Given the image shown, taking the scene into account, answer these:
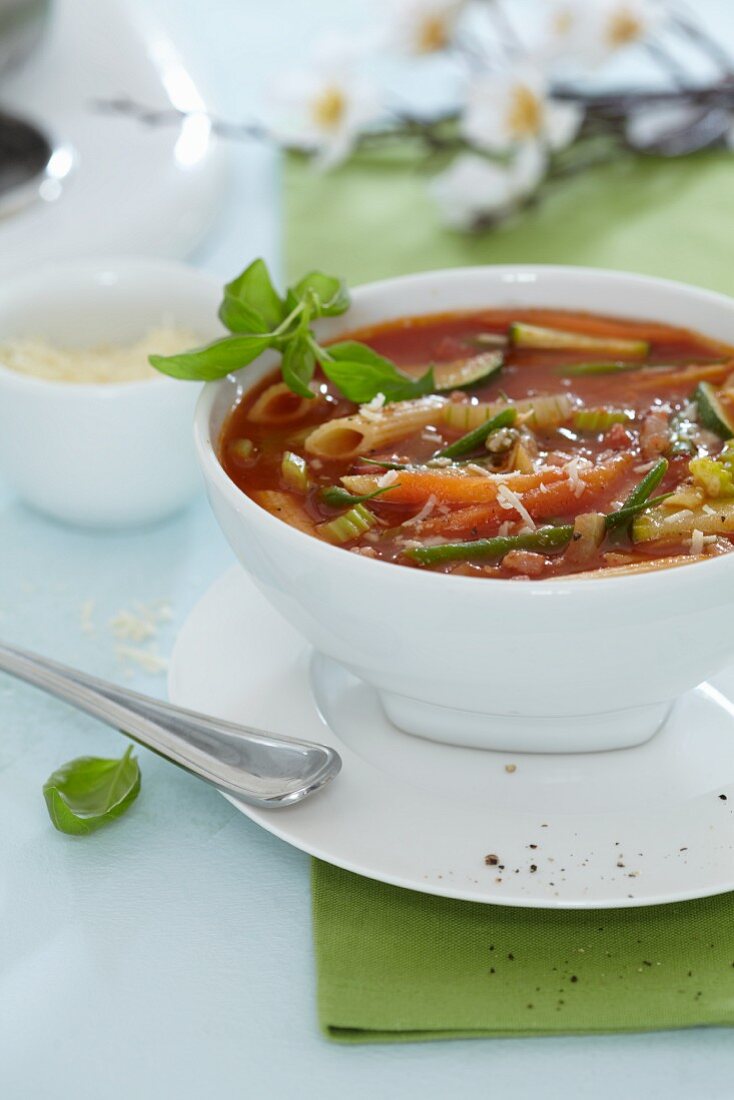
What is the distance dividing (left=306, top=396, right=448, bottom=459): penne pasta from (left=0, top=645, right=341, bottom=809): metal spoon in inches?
17.3

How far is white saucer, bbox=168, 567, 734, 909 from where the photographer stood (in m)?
1.60

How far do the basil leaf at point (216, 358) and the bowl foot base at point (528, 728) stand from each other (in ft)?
1.81

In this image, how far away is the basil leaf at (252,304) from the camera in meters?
2.08

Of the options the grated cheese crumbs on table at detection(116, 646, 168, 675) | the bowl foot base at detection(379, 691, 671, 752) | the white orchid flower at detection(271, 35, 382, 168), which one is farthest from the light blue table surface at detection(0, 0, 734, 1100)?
the white orchid flower at detection(271, 35, 382, 168)

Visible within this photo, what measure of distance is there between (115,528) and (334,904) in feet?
3.76

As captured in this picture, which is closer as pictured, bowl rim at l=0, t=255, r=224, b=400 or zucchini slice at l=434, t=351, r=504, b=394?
zucchini slice at l=434, t=351, r=504, b=394

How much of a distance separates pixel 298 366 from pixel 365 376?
0.10 metres

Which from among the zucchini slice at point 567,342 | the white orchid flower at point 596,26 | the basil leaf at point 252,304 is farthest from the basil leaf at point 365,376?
the white orchid flower at point 596,26

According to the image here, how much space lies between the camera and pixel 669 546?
174 centimetres

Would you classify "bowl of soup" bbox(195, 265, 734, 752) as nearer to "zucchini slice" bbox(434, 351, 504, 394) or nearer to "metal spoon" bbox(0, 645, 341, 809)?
"zucchini slice" bbox(434, 351, 504, 394)

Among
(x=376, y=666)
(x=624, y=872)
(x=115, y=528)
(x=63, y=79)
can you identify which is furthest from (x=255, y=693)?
(x=63, y=79)

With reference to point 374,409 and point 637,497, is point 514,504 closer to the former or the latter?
point 637,497

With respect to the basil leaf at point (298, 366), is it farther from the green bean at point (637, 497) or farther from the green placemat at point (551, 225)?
the green placemat at point (551, 225)

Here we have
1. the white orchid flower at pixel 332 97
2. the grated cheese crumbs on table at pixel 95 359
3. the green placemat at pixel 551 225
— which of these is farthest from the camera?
the white orchid flower at pixel 332 97
